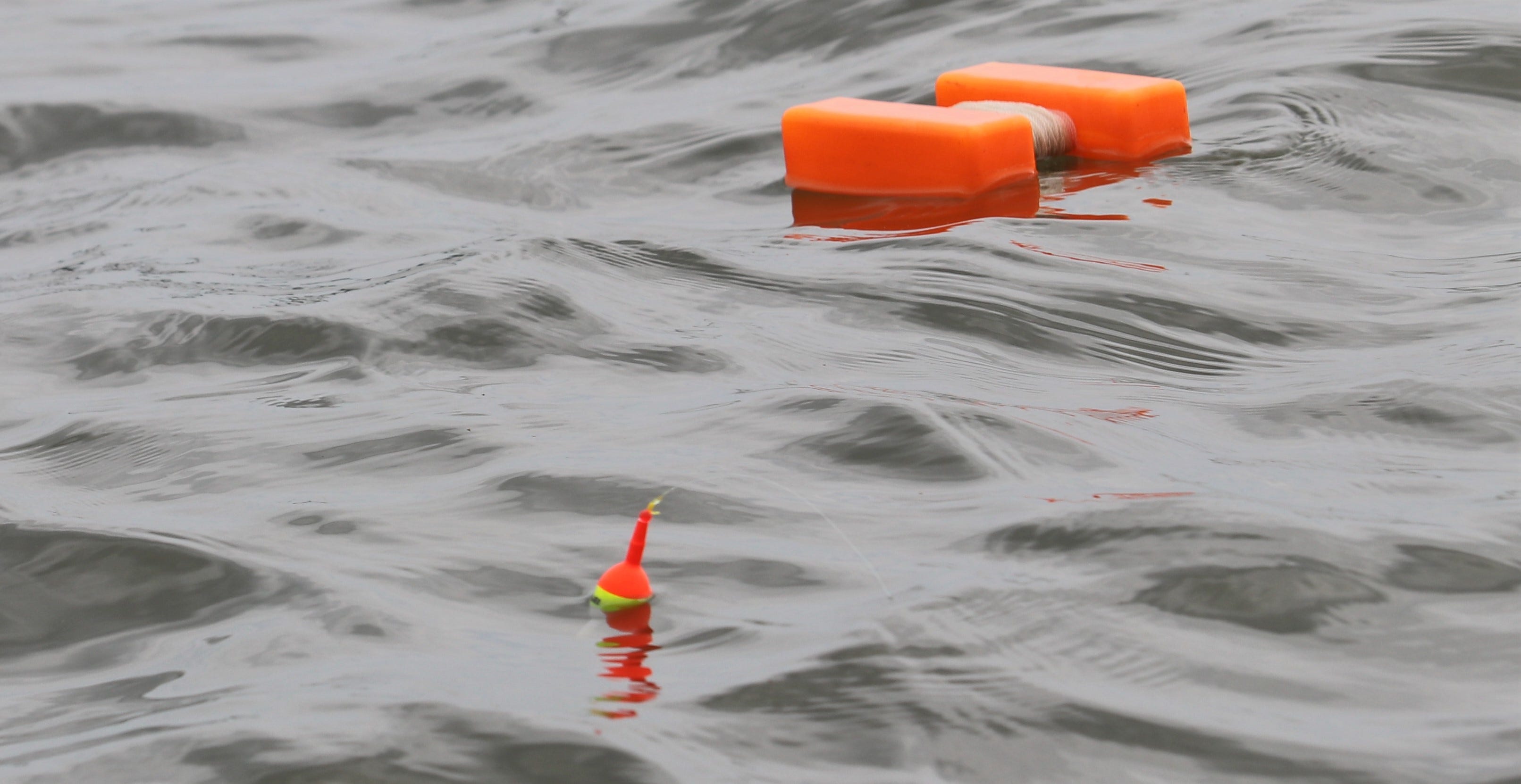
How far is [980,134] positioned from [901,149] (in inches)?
8.9

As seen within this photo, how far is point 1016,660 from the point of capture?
1901mm

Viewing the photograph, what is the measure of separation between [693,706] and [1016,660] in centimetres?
37

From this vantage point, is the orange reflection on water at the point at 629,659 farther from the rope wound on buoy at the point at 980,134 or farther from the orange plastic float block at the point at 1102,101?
the orange plastic float block at the point at 1102,101

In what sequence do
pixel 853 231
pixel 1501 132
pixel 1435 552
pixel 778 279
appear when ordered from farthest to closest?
1. pixel 1501 132
2. pixel 853 231
3. pixel 778 279
4. pixel 1435 552

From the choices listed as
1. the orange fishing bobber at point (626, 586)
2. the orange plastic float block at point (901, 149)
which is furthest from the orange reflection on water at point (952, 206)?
the orange fishing bobber at point (626, 586)

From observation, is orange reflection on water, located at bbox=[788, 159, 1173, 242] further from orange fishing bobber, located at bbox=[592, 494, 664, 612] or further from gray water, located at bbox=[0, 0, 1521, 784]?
orange fishing bobber, located at bbox=[592, 494, 664, 612]

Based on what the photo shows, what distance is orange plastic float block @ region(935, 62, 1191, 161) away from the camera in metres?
4.34

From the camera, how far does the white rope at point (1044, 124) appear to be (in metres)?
4.39

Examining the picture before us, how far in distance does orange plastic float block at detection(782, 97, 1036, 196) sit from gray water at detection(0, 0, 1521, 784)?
0.54 feet

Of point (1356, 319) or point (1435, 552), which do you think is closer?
point (1435, 552)

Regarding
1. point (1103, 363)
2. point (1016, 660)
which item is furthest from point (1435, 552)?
point (1103, 363)

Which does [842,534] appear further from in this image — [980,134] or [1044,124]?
[1044,124]

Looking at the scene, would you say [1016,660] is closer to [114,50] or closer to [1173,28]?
[1173,28]

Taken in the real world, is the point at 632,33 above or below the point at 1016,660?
above
